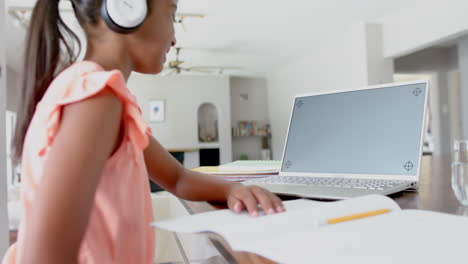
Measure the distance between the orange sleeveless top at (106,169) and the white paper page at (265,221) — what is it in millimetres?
60

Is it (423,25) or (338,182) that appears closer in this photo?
(338,182)

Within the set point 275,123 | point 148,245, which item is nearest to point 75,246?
point 148,245

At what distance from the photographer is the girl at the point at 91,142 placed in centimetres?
39

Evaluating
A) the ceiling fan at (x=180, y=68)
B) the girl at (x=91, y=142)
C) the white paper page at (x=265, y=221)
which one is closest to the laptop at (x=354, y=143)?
the white paper page at (x=265, y=221)

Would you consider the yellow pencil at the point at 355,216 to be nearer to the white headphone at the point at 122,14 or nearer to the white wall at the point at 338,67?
the white headphone at the point at 122,14

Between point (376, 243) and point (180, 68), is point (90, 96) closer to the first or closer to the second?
point (376, 243)

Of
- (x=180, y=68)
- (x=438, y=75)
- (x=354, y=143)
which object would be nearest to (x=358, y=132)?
(x=354, y=143)

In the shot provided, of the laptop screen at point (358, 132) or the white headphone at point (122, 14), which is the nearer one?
the white headphone at point (122, 14)

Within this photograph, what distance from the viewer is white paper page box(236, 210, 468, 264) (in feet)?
1.13

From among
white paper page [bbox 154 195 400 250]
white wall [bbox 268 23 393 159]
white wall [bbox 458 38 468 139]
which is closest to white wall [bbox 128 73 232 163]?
white wall [bbox 268 23 393 159]

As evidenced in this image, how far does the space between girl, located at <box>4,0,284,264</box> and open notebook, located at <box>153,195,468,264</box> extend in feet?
0.23

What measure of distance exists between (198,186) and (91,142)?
359 mm

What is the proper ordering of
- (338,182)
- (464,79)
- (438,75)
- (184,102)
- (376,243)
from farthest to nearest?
(184,102) → (438,75) → (464,79) → (338,182) → (376,243)

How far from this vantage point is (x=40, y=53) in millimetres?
Answer: 562
